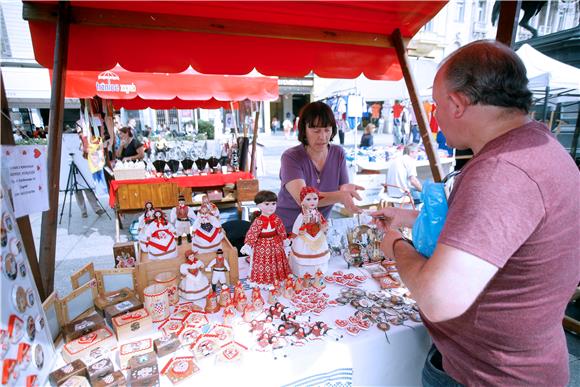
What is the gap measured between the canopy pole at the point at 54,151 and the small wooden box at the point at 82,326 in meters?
0.28

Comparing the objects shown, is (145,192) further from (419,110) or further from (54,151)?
(419,110)

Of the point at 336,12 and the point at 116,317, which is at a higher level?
the point at 336,12

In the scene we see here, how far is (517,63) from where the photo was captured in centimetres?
79

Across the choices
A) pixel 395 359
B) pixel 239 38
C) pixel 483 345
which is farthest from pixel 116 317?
pixel 239 38

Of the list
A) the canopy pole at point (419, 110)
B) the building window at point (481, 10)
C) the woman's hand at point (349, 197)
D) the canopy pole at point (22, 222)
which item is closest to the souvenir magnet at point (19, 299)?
the canopy pole at point (22, 222)

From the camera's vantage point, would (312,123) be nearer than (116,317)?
No

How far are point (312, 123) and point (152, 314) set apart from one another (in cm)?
145

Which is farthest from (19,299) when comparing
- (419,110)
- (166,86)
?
(166,86)

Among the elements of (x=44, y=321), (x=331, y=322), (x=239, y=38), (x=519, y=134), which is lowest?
(x=331, y=322)

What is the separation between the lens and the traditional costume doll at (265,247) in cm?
157

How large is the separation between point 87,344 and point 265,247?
2.64 feet

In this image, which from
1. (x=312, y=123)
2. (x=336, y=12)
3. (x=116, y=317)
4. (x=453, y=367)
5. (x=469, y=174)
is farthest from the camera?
(x=312, y=123)

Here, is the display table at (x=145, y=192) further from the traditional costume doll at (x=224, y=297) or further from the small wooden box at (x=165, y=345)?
the small wooden box at (x=165, y=345)

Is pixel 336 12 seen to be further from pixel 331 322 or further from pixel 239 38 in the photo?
pixel 331 322
